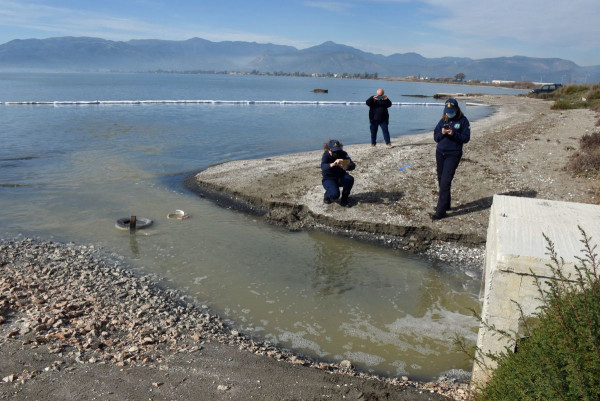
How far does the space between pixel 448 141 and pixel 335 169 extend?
2.61m

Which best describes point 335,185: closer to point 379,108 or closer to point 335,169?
point 335,169

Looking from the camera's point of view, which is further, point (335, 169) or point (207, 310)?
point (335, 169)

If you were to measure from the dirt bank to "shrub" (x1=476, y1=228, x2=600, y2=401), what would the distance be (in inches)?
227

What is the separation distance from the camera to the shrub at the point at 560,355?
2832 mm

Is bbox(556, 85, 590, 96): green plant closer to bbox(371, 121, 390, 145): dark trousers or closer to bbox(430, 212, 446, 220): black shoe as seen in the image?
bbox(371, 121, 390, 145): dark trousers

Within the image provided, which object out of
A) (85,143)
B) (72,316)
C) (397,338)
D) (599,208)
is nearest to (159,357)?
(72,316)

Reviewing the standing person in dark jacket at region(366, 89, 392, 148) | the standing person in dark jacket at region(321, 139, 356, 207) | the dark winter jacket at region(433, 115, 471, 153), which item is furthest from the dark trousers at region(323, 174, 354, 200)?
the standing person in dark jacket at region(366, 89, 392, 148)

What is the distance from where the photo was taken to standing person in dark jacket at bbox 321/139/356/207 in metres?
10.2

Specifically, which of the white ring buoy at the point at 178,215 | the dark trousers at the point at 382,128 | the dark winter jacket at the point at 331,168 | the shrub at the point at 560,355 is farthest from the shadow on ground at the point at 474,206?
the shrub at the point at 560,355

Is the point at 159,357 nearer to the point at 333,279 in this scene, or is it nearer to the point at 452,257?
the point at 333,279

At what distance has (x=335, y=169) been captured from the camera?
10.5m

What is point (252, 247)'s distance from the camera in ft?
31.0


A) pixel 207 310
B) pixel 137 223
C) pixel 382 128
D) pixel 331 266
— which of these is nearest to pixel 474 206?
pixel 331 266

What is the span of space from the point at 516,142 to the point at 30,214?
16.8 meters
